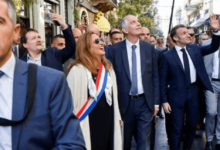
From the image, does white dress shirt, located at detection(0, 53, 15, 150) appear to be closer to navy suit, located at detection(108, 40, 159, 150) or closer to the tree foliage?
navy suit, located at detection(108, 40, 159, 150)

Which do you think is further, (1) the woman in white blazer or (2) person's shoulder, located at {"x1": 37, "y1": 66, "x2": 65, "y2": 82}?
(1) the woman in white blazer

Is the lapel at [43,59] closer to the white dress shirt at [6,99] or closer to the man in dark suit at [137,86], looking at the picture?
the man in dark suit at [137,86]

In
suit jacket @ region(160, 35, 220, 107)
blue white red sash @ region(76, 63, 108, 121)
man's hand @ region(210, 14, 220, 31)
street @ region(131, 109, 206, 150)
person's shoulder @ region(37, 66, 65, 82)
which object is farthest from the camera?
street @ region(131, 109, 206, 150)

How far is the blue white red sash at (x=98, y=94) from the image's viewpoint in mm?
3824

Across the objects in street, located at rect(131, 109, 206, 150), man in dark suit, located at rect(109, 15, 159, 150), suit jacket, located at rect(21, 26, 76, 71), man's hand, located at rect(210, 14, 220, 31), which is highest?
man's hand, located at rect(210, 14, 220, 31)

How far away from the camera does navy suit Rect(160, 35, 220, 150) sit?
5707 mm

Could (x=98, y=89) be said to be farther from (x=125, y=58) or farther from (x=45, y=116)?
(x=45, y=116)

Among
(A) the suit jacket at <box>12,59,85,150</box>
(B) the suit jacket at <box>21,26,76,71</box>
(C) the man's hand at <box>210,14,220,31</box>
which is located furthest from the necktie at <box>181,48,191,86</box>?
(A) the suit jacket at <box>12,59,85,150</box>

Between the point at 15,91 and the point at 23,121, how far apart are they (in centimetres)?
14

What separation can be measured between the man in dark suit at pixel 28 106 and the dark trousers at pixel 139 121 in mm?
3297

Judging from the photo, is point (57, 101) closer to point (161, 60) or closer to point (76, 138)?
point (76, 138)

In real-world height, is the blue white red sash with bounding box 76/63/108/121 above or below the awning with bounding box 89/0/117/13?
below

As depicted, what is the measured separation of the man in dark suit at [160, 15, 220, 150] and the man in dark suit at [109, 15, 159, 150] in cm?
58

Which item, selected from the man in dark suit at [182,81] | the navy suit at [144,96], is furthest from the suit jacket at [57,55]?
the man in dark suit at [182,81]
